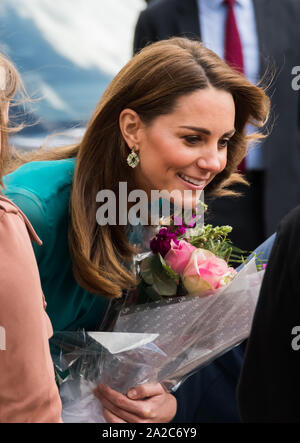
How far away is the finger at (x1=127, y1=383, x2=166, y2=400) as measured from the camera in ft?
6.36

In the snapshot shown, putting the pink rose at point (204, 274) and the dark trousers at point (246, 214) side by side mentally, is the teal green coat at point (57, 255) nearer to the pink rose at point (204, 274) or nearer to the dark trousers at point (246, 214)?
the pink rose at point (204, 274)

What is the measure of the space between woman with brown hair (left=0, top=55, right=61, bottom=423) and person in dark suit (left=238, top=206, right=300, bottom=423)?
0.37m

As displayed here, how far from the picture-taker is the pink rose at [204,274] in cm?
186

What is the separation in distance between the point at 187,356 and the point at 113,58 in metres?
2.87

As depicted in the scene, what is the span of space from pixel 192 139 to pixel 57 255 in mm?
490

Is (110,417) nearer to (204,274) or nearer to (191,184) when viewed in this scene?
(204,274)

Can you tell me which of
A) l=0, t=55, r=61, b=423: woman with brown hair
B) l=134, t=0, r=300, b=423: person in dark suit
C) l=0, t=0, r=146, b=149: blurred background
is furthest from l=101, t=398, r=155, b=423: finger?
l=0, t=0, r=146, b=149: blurred background

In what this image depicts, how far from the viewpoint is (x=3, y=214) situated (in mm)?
1412

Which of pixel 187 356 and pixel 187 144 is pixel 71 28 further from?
pixel 187 356

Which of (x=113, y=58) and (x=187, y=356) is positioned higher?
(x=113, y=58)

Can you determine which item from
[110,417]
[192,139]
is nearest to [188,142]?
[192,139]

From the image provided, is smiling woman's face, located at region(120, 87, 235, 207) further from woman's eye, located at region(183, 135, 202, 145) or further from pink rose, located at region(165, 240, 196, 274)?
pink rose, located at region(165, 240, 196, 274)

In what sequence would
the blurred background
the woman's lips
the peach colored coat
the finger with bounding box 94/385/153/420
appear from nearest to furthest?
1. the peach colored coat
2. the finger with bounding box 94/385/153/420
3. the woman's lips
4. the blurred background

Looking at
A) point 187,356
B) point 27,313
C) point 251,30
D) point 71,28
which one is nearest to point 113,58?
point 71,28
